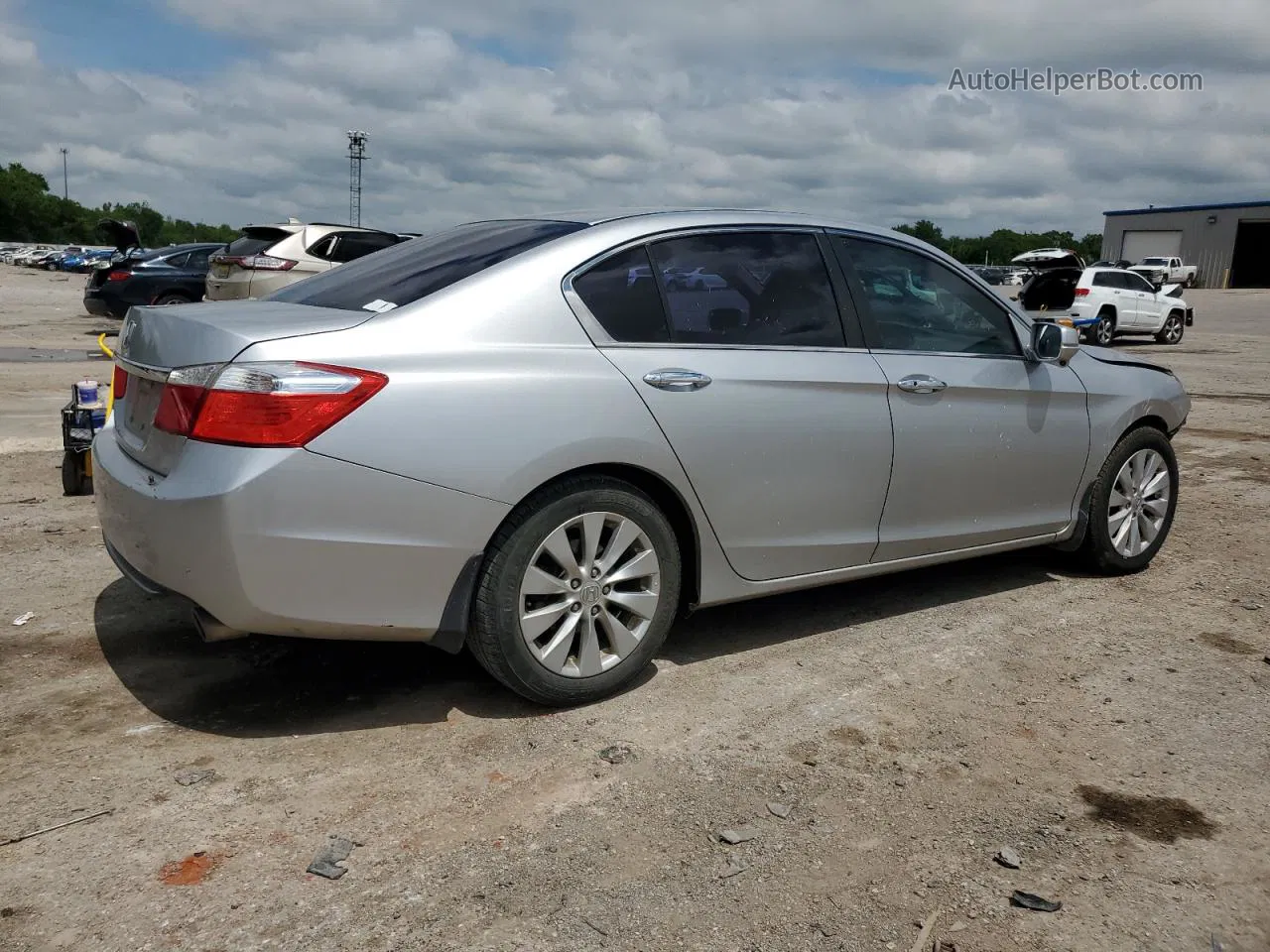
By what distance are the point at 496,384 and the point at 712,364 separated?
0.84 metres

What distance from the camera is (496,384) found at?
336cm

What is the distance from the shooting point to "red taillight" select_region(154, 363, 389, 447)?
122 inches

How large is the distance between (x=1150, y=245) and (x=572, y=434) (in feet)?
238

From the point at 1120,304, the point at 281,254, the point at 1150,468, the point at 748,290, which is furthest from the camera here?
the point at 1120,304

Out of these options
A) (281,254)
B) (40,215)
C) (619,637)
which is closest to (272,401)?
(619,637)

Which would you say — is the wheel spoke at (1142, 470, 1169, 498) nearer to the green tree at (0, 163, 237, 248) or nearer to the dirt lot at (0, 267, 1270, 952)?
the dirt lot at (0, 267, 1270, 952)

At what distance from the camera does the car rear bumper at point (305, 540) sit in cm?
307

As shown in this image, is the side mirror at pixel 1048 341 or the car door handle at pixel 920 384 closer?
the car door handle at pixel 920 384

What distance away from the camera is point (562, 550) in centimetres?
352

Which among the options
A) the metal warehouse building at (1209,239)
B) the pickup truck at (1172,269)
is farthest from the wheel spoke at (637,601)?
the metal warehouse building at (1209,239)

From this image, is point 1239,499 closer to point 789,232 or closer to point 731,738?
point 789,232

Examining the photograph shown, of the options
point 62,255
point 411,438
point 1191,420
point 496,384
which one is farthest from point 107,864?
point 62,255

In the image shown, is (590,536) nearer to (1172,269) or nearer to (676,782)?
(676,782)

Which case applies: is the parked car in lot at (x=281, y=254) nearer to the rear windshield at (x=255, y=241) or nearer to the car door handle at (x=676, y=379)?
the rear windshield at (x=255, y=241)
